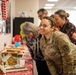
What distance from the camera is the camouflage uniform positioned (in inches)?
71.4

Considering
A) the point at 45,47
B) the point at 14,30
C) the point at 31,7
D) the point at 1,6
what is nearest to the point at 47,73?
the point at 45,47

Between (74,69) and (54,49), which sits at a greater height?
(54,49)

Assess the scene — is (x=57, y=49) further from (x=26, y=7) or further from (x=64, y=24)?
(x=26, y=7)

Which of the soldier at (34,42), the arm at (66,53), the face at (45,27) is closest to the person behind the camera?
the arm at (66,53)

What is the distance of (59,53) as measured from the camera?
6.23ft

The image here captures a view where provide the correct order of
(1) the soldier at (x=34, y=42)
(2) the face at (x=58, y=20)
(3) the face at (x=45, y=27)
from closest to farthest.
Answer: (3) the face at (x=45, y=27) < (1) the soldier at (x=34, y=42) < (2) the face at (x=58, y=20)

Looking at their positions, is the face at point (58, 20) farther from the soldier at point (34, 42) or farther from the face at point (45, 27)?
the face at point (45, 27)

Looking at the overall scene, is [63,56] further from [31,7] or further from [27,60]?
[31,7]

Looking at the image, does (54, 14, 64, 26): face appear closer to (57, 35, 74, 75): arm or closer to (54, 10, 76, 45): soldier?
(54, 10, 76, 45): soldier

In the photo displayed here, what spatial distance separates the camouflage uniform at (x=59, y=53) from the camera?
1813 millimetres

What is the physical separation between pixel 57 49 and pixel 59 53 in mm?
43

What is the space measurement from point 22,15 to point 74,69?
4.59 meters

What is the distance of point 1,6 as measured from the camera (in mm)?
3789

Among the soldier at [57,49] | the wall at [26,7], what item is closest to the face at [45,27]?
the soldier at [57,49]
